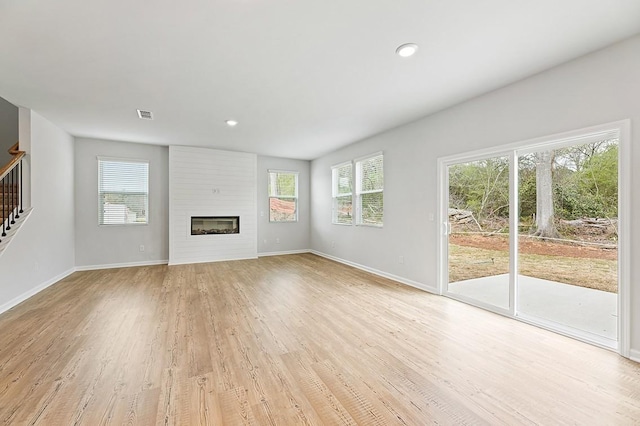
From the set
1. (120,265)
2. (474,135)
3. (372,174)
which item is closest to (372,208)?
(372,174)

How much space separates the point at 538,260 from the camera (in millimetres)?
3006

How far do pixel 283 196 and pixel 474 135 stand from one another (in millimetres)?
5115

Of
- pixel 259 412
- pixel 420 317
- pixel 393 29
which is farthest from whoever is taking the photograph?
pixel 420 317

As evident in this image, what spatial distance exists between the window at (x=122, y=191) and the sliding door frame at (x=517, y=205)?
6096 mm

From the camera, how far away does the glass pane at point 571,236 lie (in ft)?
8.28

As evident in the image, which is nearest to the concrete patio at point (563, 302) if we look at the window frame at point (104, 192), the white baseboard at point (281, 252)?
the white baseboard at point (281, 252)

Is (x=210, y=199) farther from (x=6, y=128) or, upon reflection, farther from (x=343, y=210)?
(x=6, y=128)

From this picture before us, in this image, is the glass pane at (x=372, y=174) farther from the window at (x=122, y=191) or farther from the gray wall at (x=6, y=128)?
the gray wall at (x=6, y=128)

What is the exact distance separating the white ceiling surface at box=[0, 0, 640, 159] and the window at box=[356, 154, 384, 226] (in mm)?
1373

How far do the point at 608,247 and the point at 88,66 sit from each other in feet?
17.3

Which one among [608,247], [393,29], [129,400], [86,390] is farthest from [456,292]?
[86,390]

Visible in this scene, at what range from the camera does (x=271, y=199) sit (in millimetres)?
7500

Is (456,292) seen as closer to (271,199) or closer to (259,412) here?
(259,412)

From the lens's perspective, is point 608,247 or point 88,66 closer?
point 608,247
